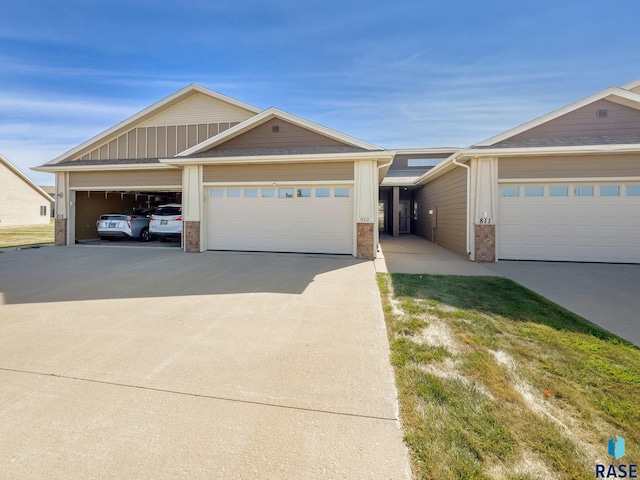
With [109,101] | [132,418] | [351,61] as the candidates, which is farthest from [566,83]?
[109,101]

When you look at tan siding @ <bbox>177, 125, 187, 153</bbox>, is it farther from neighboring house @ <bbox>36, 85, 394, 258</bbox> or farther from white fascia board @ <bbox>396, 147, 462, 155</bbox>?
white fascia board @ <bbox>396, 147, 462, 155</bbox>

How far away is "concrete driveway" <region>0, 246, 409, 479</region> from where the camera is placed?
185 cm

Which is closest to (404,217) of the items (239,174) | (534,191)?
(534,191)

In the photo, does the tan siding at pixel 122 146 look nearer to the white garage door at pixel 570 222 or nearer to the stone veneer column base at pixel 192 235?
the stone veneer column base at pixel 192 235

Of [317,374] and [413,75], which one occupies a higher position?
[413,75]

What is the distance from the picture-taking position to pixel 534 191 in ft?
30.2

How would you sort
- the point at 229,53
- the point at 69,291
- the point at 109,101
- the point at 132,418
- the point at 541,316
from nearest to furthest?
the point at 132,418 → the point at 541,316 → the point at 69,291 → the point at 229,53 → the point at 109,101

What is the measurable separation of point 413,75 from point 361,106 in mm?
3036

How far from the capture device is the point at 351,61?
38.3 feet

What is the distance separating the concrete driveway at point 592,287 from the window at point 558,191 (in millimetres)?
2028

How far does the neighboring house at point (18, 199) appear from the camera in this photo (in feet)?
83.4

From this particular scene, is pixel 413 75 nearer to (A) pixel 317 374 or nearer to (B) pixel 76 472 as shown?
(A) pixel 317 374

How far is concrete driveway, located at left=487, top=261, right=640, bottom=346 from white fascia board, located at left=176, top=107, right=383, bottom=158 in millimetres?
5418

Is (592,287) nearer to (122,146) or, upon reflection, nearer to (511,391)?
(511,391)
